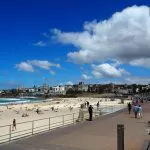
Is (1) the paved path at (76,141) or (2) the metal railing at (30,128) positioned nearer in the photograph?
(1) the paved path at (76,141)

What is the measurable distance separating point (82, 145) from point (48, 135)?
3.07 metres

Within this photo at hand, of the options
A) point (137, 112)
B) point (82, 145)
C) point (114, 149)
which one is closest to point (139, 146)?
point (114, 149)

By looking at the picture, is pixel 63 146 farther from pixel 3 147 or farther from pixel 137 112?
pixel 137 112

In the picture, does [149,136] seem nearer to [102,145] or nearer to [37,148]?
[102,145]

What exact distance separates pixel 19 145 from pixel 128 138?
5253mm

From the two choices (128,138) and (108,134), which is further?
(108,134)

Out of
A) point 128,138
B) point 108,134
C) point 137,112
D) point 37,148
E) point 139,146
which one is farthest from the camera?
point 137,112

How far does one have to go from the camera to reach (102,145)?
47.6 feet

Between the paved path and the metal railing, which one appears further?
the metal railing

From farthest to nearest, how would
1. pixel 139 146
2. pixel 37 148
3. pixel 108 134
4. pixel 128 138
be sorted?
pixel 108 134 < pixel 128 138 < pixel 139 146 < pixel 37 148

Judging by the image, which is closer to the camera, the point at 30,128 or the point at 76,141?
the point at 76,141

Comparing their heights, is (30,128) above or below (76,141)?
below

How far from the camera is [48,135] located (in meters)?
17.1

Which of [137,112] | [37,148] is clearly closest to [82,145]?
[37,148]
